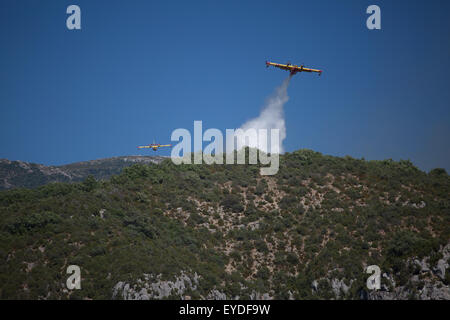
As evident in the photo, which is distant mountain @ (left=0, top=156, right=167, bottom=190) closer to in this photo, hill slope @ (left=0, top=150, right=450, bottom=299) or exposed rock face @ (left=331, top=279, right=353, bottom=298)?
hill slope @ (left=0, top=150, right=450, bottom=299)

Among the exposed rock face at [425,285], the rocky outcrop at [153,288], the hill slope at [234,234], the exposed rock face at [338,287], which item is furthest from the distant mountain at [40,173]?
the exposed rock face at [425,285]

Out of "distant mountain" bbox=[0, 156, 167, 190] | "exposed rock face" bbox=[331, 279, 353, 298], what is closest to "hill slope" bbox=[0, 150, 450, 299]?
"exposed rock face" bbox=[331, 279, 353, 298]

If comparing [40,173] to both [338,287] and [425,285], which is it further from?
[425,285]

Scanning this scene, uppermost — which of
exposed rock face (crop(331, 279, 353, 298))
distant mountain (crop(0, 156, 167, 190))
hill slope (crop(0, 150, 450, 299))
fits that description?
distant mountain (crop(0, 156, 167, 190))

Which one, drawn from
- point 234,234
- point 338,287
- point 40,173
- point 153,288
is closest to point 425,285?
point 338,287

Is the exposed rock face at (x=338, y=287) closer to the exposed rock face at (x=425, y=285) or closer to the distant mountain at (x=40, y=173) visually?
the exposed rock face at (x=425, y=285)

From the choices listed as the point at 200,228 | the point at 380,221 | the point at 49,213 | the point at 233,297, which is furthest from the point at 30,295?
the point at 380,221

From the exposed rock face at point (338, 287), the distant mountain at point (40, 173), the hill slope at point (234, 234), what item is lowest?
the exposed rock face at point (338, 287)
